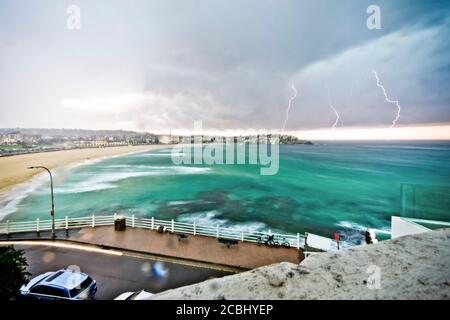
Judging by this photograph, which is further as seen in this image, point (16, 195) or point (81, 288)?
point (16, 195)

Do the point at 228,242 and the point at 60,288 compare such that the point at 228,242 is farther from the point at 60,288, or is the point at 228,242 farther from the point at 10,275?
the point at 10,275

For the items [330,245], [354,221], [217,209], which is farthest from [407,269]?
[354,221]

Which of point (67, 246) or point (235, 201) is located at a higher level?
point (67, 246)

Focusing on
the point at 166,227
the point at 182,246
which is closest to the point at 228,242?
the point at 182,246

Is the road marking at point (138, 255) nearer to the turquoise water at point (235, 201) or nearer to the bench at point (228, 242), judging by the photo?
the bench at point (228, 242)

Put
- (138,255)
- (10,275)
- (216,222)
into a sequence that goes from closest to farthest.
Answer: (10,275) → (138,255) → (216,222)

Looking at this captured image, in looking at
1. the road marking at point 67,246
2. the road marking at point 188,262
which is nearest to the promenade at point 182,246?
the road marking at point 188,262
